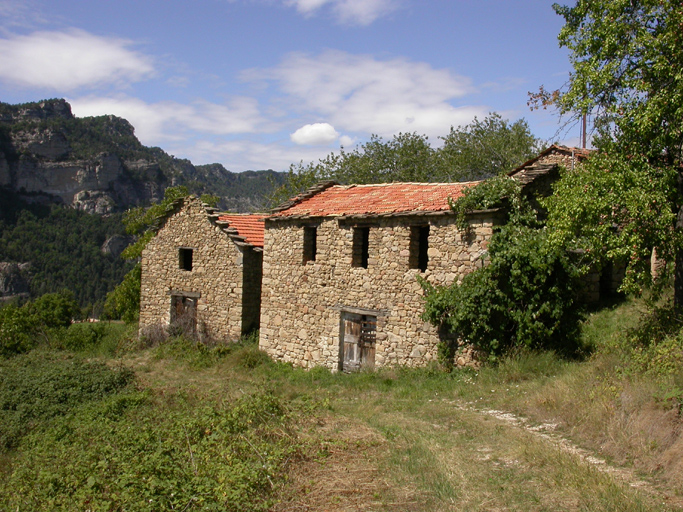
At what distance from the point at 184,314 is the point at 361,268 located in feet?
24.9

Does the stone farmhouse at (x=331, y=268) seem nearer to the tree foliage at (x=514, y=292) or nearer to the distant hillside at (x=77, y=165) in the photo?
the tree foliage at (x=514, y=292)

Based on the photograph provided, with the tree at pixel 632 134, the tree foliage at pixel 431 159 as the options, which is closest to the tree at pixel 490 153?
the tree foliage at pixel 431 159

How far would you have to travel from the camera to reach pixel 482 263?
10.6m

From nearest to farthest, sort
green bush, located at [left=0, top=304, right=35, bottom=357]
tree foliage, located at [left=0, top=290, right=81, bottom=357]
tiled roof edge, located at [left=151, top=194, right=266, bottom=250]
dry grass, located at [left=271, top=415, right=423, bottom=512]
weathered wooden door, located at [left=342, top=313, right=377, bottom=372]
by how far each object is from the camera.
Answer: dry grass, located at [left=271, top=415, right=423, bottom=512] → weathered wooden door, located at [left=342, top=313, right=377, bottom=372] → tiled roof edge, located at [left=151, top=194, right=266, bottom=250] → green bush, located at [left=0, top=304, right=35, bottom=357] → tree foliage, located at [left=0, top=290, right=81, bottom=357]

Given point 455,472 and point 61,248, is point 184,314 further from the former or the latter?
point 61,248

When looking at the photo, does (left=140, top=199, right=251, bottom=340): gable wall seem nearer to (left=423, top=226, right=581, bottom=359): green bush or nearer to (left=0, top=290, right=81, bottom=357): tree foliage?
(left=0, top=290, right=81, bottom=357): tree foliage

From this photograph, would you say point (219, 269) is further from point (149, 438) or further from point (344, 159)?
point (344, 159)

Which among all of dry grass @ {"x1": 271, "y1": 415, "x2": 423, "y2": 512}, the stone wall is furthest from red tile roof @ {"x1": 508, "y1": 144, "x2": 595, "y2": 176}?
dry grass @ {"x1": 271, "y1": 415, "x2": 423, "y2": 512}

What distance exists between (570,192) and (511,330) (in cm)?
316

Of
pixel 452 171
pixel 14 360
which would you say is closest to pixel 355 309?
pixel 14 360

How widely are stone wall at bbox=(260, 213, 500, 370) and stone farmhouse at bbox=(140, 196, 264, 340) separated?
1333mm

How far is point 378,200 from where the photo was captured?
13.2 metres

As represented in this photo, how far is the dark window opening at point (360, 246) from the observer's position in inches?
514

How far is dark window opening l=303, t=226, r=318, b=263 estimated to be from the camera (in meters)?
14.2
